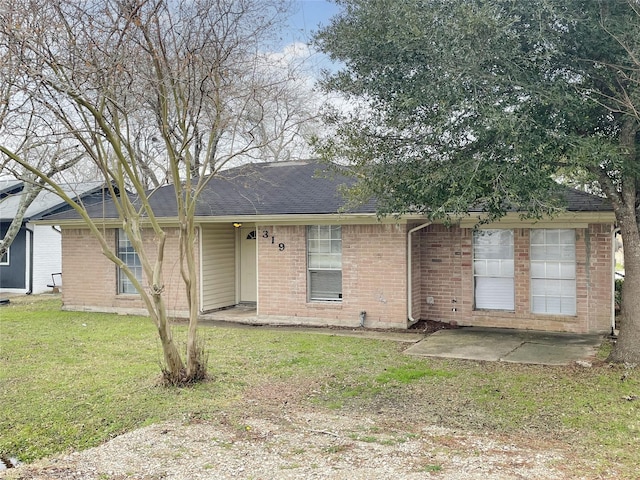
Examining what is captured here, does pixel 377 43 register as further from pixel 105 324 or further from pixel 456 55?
pixel 105 324

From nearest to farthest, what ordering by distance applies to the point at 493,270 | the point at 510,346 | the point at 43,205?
the point at 510,346 → the point at 493,270 → the point at 43,205

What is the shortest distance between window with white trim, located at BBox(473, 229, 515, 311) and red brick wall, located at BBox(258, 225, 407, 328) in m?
1.51

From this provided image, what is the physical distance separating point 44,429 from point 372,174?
525cm

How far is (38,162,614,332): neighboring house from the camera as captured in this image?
10773 millimetres

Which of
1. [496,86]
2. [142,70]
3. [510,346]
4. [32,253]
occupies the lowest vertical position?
[510,346]

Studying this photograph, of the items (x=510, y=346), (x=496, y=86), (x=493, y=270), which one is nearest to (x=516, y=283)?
(x=493, y=270)

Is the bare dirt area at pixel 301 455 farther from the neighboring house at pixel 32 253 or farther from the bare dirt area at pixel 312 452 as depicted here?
the neighboring house at pixel 32 253

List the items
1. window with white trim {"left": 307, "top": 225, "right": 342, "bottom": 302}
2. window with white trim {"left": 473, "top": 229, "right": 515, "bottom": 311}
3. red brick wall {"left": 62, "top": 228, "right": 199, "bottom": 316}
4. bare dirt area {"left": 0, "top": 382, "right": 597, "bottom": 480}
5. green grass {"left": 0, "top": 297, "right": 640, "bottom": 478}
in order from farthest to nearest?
1. red brick wall {"left": 62, "top": 228, "right": 199, "bottom": 316}
2. window with white trim {"left": 307, "top": 225, "right": 342, "bottom": 302}
3. window with white trim {"left": 473, "top": 229, "right": 515, "bottom": 311}
4. green grass {"left": 0, "top": 297, "right": 640, "bottom": 478}
5. bare dirt area {"left": 0, "top": 382, "right": 597, "bottom": 480}

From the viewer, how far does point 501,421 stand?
19.9ft

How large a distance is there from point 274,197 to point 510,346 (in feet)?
21.2

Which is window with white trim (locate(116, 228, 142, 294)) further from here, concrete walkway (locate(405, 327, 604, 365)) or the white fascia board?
the white fascia board

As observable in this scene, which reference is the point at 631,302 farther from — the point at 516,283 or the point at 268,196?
the point at 268,196

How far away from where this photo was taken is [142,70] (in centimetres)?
748

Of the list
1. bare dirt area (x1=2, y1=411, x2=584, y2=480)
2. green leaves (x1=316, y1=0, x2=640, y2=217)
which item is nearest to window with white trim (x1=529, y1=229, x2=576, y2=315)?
green leaves (x1=316, y1=0, x2=640, y2=217)
